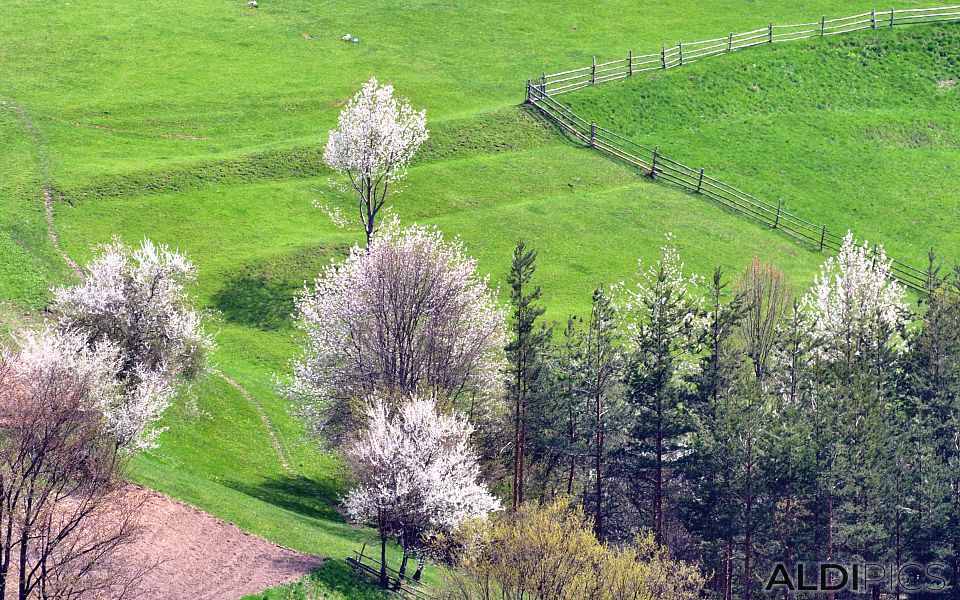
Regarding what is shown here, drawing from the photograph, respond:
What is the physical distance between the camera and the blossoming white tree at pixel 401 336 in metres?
62.7

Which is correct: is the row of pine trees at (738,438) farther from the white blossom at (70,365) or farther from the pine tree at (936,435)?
the white blossom at (70,365)

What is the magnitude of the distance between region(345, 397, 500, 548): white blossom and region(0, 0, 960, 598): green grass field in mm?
4591

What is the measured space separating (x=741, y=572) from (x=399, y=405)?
78.6 ft

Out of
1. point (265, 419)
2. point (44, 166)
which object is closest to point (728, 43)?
point (44, 166)

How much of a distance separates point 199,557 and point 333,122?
194 feet

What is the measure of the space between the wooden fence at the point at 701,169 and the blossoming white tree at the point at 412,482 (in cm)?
4320

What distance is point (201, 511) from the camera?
5391 centimetres

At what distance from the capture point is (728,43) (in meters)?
121

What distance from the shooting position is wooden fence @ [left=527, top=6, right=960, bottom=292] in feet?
316

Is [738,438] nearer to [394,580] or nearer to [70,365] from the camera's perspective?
[394,580]

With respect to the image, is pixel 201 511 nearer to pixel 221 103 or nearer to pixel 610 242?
pixel 610 242

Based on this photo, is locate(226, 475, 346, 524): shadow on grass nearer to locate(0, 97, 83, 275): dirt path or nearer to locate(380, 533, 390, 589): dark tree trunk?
locate(380, 533, 390, 589): dark tree trunk

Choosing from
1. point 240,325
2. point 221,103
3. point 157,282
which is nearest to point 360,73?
point 221,103

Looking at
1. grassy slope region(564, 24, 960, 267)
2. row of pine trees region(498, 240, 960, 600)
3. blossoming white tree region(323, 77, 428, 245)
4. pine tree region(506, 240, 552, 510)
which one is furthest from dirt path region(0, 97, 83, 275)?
grassy slope region(564, 24, 960, 267)
